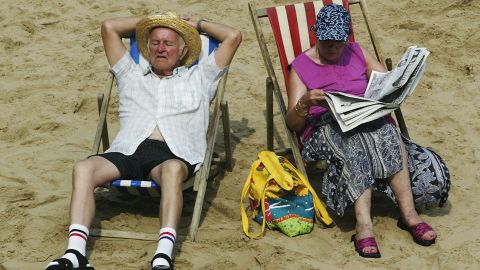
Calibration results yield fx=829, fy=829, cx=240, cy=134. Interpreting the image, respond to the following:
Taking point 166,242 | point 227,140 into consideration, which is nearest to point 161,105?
point 227,140

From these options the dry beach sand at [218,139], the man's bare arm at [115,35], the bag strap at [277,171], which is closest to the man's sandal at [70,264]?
the dry beach sand at [218,139]

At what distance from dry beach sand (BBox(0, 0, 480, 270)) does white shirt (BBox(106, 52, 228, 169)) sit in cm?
46

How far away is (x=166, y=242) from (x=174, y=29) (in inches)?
59.2

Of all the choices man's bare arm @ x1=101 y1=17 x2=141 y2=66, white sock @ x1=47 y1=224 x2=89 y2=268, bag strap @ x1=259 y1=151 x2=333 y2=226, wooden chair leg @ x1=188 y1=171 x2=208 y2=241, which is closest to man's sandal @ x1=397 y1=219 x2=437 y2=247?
bag strap @ x1=259 y1=151 x2=333 y2=226

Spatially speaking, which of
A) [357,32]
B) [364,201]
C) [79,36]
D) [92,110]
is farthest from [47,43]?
[364,201]

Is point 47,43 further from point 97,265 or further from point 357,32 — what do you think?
point 97,265

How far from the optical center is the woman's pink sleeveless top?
5176mm

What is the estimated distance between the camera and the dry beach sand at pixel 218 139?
15.3 ft

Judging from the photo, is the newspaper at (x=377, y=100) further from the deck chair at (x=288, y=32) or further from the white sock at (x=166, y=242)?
the white sock at (x=166, y=242)

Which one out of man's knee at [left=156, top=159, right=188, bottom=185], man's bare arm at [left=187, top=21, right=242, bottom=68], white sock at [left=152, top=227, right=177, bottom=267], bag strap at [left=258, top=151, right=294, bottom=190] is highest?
man's bare arm at [left=187, top=21, right=242, bottom=68]

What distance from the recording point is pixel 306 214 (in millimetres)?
4898

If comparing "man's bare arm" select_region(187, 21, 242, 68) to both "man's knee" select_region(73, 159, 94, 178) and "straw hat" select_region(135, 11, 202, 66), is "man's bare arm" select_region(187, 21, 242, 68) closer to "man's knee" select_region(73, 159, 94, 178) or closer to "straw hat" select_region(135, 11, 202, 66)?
"straw hat" select_region(135, 11, 202, 66)

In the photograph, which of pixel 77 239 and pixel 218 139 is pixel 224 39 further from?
pixel 77 239

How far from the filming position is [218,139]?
6395 mm
